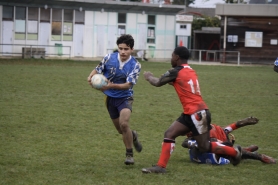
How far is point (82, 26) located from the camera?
42.1 meters

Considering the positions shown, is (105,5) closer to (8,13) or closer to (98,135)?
(8,13)

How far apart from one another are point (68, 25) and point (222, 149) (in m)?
34.9

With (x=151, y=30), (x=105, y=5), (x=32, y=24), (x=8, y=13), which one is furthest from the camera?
(x=151, y=30)

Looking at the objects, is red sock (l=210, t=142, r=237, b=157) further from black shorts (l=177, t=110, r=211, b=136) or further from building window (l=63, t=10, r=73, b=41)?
building window (l=63, t=10, r=73, b=41)

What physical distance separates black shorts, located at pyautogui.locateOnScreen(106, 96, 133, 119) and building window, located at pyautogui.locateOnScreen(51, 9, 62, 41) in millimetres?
33422

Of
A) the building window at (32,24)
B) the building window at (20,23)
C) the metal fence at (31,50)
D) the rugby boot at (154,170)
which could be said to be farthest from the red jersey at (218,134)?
the building window at (32,24)

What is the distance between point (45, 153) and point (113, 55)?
1879 millimetres

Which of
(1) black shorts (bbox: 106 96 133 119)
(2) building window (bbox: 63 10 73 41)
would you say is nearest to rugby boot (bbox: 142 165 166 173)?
(1) black shorts (bbox: 106 96 133 119)

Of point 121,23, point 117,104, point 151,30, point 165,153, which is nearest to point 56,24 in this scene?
point 121,23

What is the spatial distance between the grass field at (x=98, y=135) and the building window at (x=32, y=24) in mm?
19487

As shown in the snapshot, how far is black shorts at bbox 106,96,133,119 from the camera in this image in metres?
8.14

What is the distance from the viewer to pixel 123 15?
44250 mm

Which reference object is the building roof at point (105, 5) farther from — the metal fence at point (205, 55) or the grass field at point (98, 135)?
A: the grass field at point (98, 135)

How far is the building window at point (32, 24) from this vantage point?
1563 inches
